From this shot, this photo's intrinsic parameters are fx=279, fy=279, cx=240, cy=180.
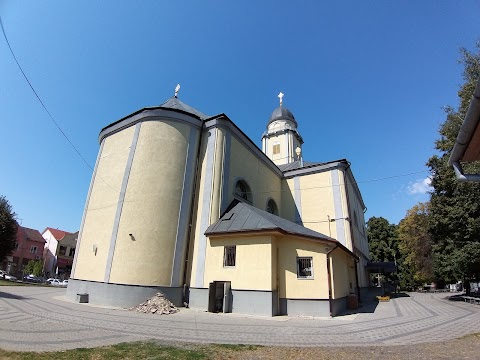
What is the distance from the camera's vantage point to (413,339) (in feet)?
24.3

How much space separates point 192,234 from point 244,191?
523cm

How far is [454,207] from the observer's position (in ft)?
61.4


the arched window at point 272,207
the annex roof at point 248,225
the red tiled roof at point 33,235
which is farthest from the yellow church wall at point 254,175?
the red tiled roof at point 33,235

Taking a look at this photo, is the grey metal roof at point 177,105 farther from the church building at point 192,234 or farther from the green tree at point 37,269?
the green tree at point 37,269

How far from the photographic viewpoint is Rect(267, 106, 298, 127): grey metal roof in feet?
117

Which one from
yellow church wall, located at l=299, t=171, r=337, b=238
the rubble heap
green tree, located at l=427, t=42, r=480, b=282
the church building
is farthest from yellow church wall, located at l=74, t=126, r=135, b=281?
green tree, located at l=427, t=42, r=480, b=282

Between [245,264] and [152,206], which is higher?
[152,206]

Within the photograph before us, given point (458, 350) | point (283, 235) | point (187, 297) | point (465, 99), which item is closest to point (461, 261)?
point (465, 99)

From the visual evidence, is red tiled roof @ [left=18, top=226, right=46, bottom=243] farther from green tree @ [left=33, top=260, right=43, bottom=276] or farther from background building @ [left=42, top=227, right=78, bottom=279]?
green tree @ [left=33, top=260, right=43, bottom=276]

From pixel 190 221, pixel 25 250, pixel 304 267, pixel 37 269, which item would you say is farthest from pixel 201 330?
pixel 25 250

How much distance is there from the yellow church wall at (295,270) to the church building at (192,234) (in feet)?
0.14

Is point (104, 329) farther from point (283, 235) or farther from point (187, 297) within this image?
point (283, 235)

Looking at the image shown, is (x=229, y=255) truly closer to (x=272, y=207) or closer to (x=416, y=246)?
(x=272, y=207)

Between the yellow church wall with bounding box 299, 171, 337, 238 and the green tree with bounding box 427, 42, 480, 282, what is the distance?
730 centimetres
